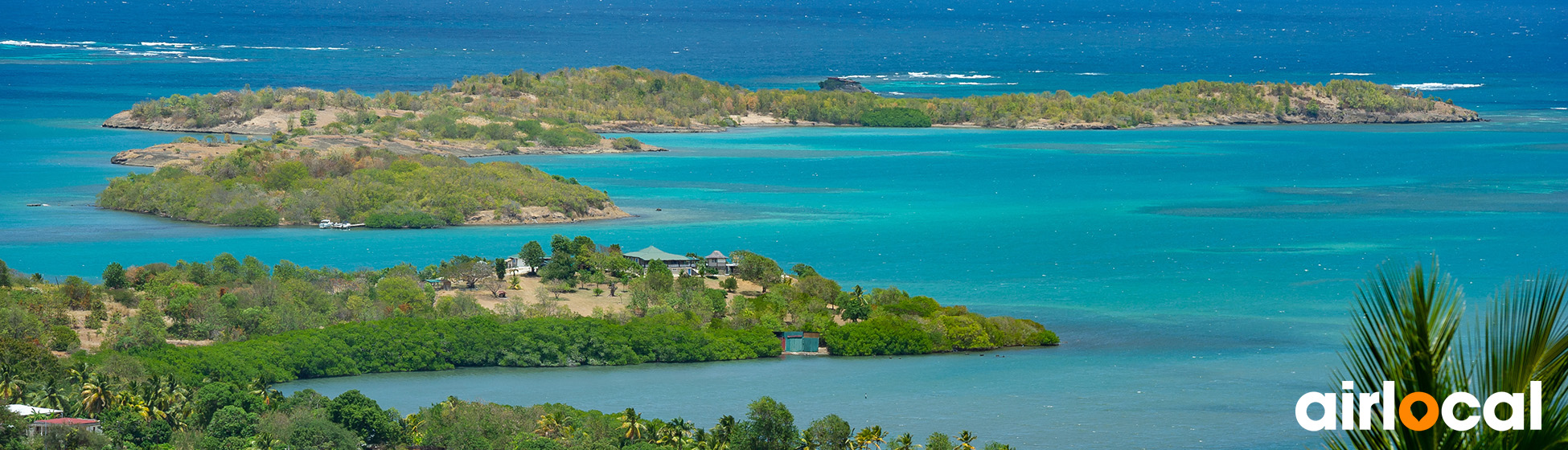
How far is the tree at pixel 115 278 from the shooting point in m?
52.8

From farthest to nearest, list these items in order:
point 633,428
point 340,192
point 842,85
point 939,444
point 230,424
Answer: point 842,85, point 340,192, point 633,428, point 230,424, point 939,444

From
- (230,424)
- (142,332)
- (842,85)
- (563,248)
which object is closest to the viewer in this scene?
(230,424)

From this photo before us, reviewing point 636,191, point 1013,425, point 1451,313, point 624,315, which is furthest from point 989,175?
point 1451,313

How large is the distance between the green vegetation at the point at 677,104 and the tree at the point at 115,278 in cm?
6528

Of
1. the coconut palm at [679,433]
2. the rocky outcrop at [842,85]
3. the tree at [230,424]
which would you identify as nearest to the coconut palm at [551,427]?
the coconut palm at [679,433]

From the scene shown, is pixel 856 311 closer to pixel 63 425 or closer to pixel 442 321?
pixel 442 321

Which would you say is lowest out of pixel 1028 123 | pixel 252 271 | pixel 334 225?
pixel 252 271

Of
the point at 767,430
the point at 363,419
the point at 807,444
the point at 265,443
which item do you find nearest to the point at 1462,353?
the point at 807,444

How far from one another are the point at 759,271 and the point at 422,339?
580 inches

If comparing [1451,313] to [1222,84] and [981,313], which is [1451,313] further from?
[1222,84]

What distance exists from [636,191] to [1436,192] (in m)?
49.9

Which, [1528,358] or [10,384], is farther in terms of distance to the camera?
[10,384]

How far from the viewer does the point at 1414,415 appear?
7750mm

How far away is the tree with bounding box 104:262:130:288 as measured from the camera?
52.8 meters
